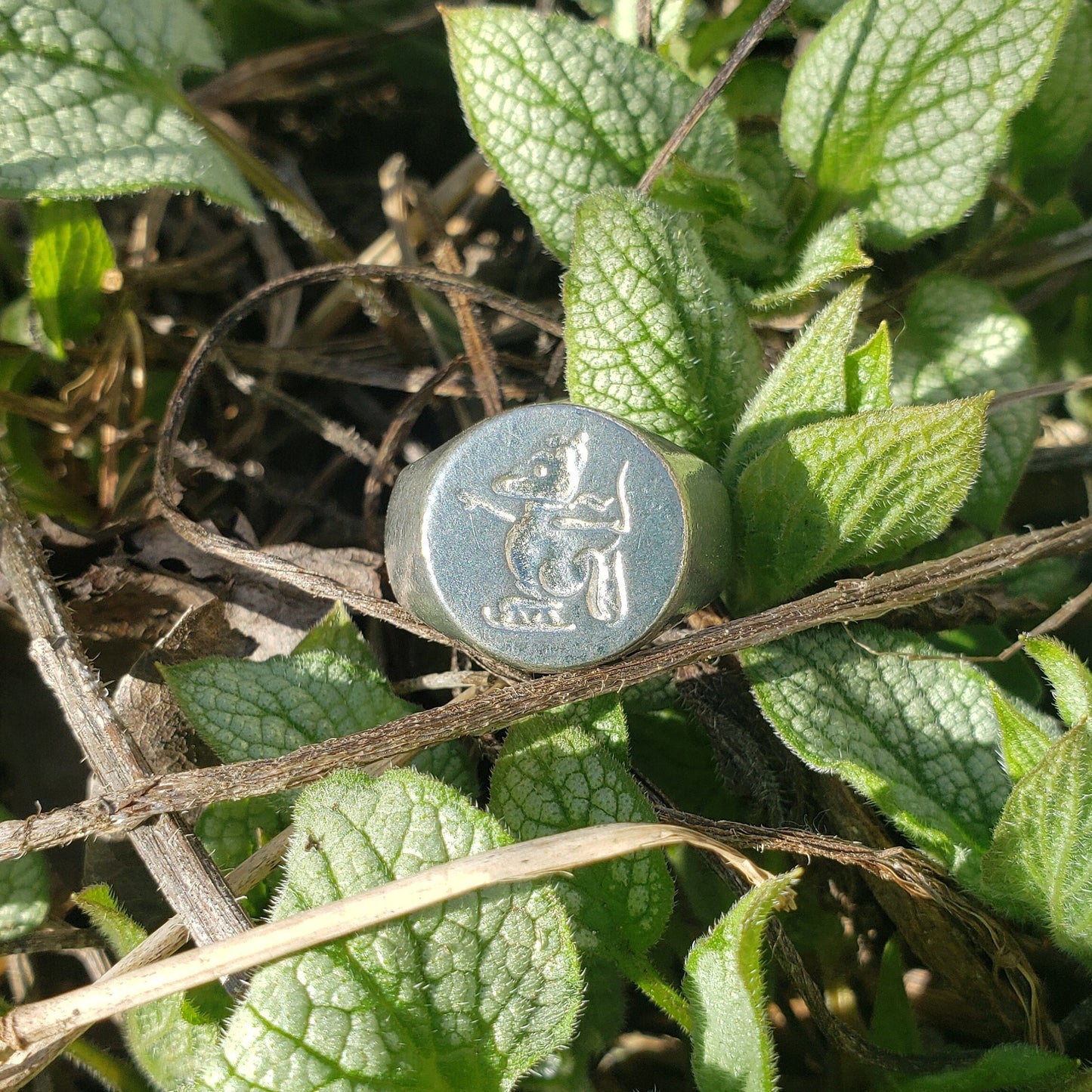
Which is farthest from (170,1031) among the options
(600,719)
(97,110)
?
(97,110)

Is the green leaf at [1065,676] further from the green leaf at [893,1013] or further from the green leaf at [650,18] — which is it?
the green leaf at [650,18]

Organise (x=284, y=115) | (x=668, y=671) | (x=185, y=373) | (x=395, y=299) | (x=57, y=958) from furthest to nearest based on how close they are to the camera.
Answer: (x=284, y=115)
(x=395, y=299)
(x=185, y=373)
(x=57, y=958)
(x=668, y=671)

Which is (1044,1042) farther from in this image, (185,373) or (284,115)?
(284,115)

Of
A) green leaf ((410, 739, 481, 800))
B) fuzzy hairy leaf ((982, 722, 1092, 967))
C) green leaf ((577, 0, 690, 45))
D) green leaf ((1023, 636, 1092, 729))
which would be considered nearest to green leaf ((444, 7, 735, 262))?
green leaf ((577, 0, 690, 45))

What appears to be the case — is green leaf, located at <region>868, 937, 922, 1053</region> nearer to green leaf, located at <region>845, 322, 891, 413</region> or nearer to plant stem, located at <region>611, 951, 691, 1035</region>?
plant stem, located at <region>611, 951, 691, 1035</region>

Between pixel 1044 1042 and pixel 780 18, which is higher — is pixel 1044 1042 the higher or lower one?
Answer: the lower one

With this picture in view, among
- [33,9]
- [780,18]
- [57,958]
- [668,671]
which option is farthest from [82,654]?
[780,18]

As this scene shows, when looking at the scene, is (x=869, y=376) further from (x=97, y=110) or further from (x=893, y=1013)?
(x=97, y=110)
